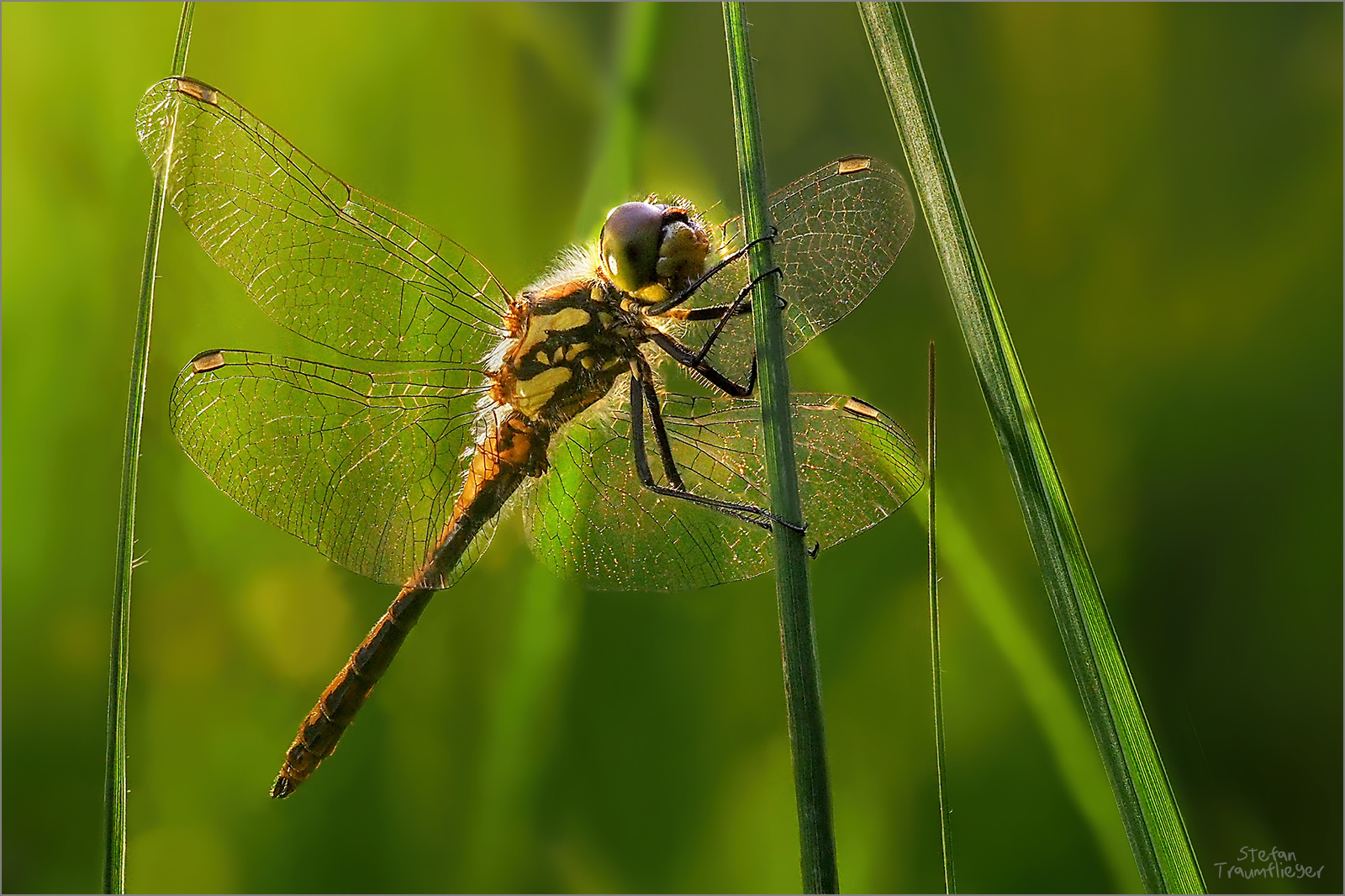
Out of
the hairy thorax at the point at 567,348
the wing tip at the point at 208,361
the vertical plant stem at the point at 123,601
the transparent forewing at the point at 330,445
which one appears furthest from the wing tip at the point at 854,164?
the wing tip at the point at 208,361

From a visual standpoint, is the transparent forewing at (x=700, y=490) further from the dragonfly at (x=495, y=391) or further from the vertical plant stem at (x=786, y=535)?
the vertical plant stem at (x=786, y=535)

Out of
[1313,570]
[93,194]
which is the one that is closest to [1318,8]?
[1313,570]

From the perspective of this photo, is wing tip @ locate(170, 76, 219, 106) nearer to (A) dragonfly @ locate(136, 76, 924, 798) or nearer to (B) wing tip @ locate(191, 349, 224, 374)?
(A) dragonfly @ locate(136, 76, 924, 798)

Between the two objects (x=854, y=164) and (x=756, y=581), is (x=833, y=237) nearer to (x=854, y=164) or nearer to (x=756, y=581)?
(x=854, y=164)

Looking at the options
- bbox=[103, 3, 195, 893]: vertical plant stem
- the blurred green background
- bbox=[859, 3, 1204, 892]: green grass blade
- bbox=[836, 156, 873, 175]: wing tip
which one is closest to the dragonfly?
bbox=[836, 156, 873, 175]: wing tip

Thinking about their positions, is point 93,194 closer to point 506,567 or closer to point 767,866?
point 506,567

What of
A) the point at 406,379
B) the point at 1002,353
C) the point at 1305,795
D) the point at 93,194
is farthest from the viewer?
the point at 93,194

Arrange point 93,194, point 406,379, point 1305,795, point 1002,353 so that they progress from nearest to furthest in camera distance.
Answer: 1. point 1002,353
2. point 1305,795
3. point 406,379
4. point 93,194
